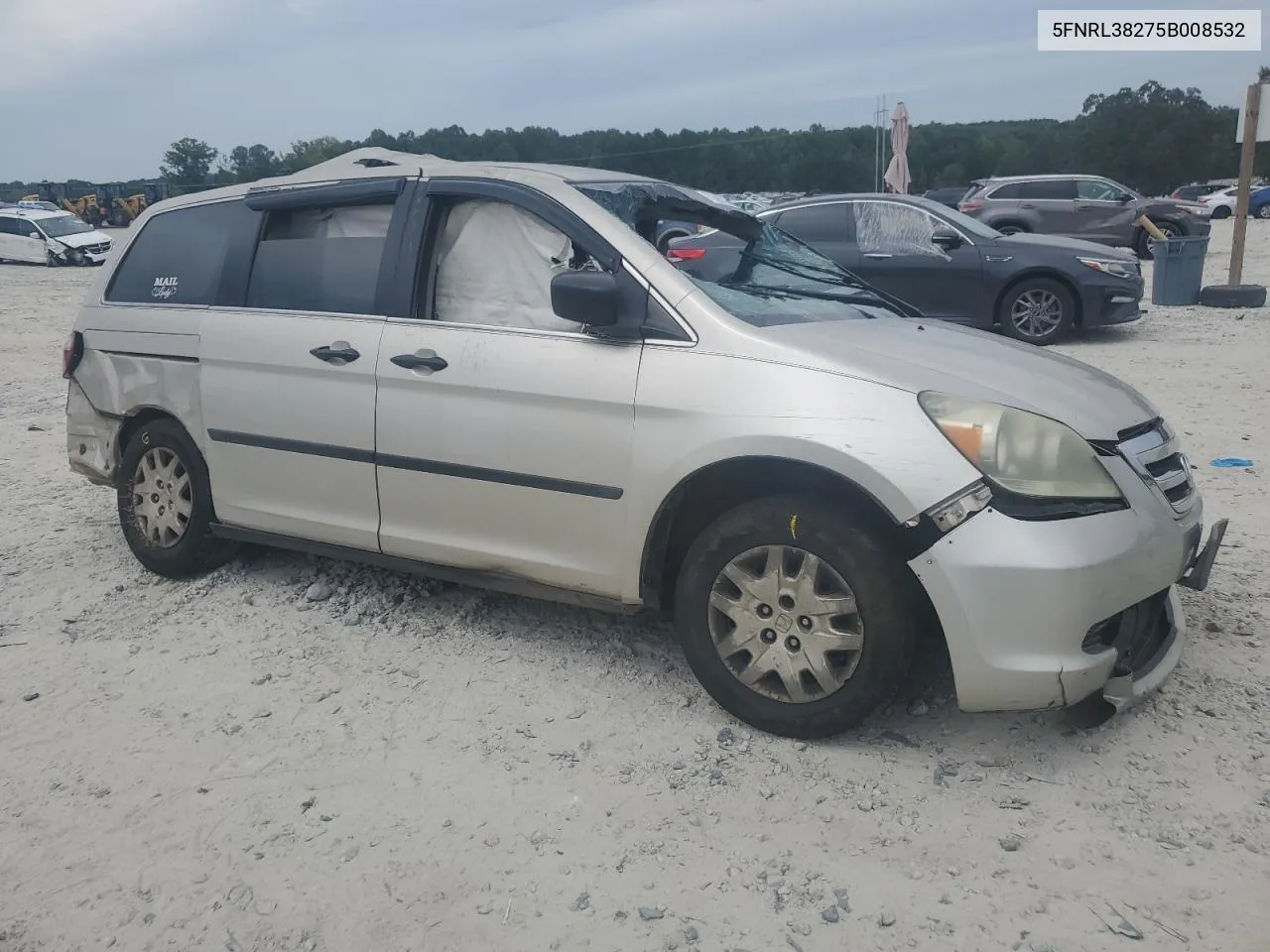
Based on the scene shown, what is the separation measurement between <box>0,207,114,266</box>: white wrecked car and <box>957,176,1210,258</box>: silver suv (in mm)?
22406

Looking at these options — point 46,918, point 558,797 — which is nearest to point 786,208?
point 558,797

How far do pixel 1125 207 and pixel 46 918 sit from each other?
21.5 meters

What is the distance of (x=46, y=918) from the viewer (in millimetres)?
2637

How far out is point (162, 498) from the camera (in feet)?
15.6

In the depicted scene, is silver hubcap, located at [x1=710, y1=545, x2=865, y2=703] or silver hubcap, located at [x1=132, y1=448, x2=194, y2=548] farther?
silver hubcap, located at [x1=132, y1=448, x2=194, y2=548]

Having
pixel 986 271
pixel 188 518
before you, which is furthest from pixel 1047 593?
pixel 986 271

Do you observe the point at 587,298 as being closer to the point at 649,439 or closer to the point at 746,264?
the point at 649,439

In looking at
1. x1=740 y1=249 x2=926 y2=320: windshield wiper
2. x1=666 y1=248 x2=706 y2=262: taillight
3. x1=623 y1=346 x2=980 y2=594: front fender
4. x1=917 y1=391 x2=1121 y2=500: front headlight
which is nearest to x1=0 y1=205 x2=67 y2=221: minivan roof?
x1=740 y1=249 x2=926 y2=320: windshield wiper

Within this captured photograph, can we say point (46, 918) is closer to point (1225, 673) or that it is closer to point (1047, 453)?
point (1047, 453)

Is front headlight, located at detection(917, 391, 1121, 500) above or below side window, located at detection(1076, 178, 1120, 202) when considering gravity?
below

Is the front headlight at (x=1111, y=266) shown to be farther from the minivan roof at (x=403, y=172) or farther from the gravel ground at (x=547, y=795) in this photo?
the minivan roof at (x=403, y=172)

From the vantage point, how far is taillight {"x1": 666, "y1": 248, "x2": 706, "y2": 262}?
3.68 meters

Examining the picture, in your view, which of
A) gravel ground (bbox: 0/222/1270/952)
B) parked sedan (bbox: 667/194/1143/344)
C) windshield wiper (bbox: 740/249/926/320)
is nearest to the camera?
gravel ground (bbox: 0/222/1270/952)

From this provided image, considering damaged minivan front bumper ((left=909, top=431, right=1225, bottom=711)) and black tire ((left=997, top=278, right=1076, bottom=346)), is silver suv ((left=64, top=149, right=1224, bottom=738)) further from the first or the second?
black tire ((left=997, top=278, right=1076, bottom=346))
